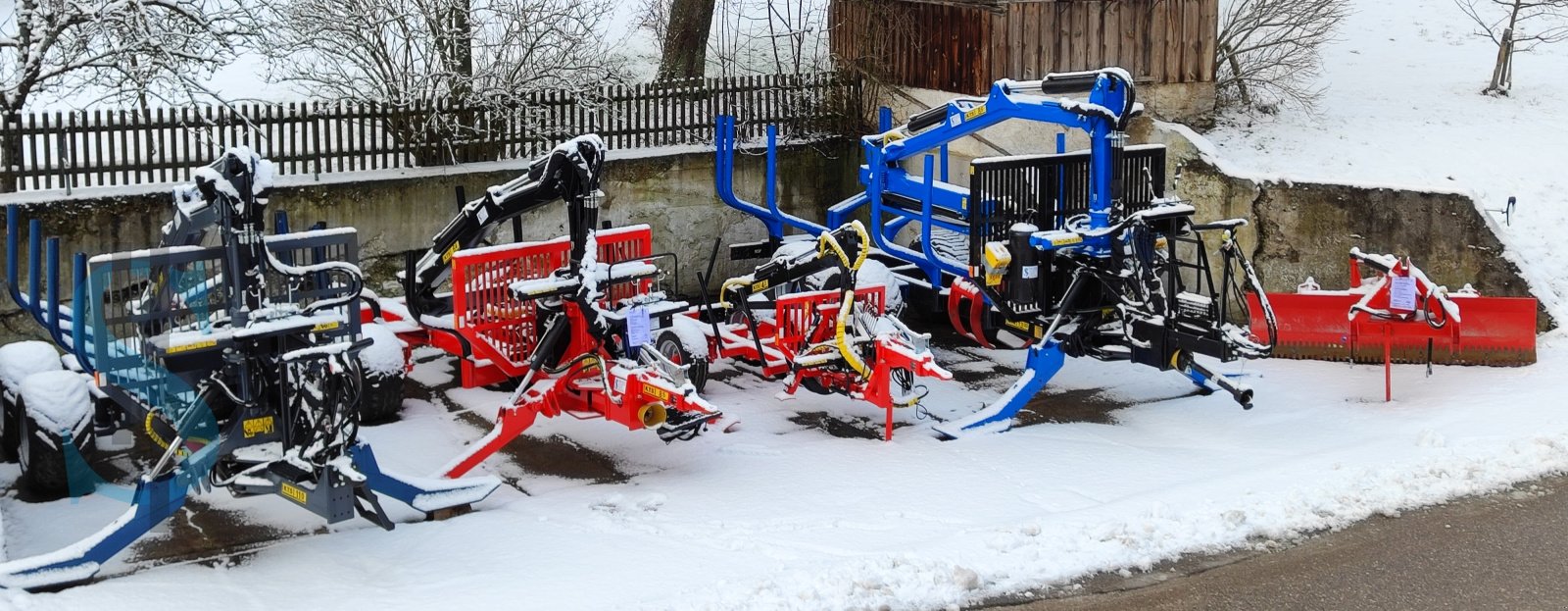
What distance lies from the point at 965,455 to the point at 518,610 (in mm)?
3714

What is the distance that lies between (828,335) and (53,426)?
16.6 feet

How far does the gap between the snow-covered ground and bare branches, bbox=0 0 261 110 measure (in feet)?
29.7

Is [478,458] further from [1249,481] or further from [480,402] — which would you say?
[1249,481]

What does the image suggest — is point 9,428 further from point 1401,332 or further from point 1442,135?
point 1442,135

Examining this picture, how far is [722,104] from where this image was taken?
16.1m

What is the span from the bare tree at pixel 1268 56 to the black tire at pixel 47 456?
37.6 ft

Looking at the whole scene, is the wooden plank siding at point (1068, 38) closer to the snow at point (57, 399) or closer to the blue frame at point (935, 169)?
the blue frame at point (935, 169)

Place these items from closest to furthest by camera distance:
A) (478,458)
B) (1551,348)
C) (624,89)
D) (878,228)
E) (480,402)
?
(478,458)
(480,402)
(1551,348)
(878,228)
(624,89)

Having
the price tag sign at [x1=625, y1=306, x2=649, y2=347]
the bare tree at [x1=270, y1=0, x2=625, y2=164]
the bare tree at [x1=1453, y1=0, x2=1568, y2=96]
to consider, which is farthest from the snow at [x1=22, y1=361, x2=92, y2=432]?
the bare tree at [x1=1453, y1=0, x2=1568, y2=96]

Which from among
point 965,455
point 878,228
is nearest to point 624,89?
point 878,228

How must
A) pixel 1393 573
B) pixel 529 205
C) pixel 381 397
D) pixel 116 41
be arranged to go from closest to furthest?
pixel 1393 573, pixel 381 397, pixel 529 205, pixel 116 41

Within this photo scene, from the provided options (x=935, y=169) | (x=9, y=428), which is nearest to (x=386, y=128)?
(x=9, y=428)

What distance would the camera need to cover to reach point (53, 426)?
30.4ft

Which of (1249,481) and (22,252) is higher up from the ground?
(22,252)
